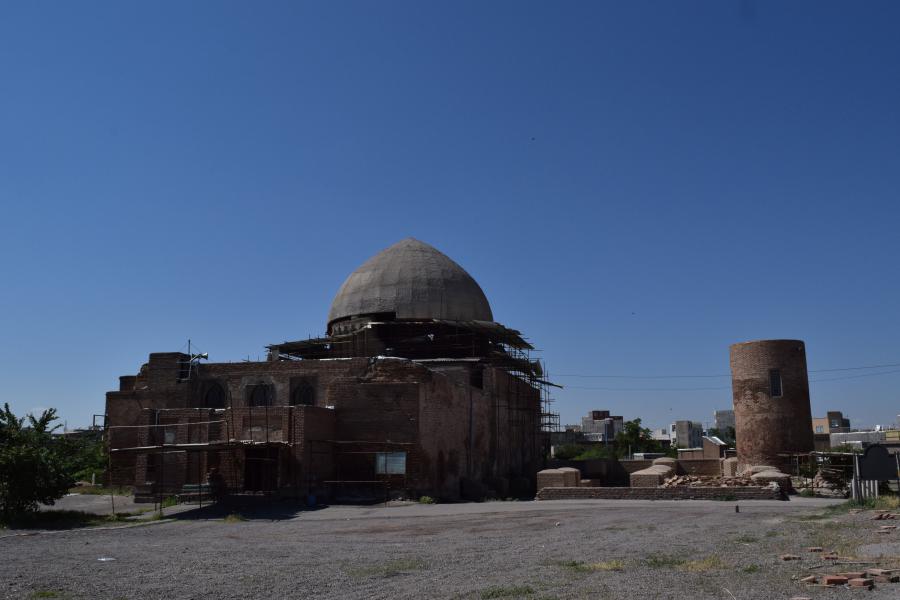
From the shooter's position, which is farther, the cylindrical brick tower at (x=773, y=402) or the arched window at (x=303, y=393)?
the arched window at (x=303, y=393)

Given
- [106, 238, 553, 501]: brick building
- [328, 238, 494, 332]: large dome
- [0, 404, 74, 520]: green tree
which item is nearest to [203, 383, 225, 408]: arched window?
[106, 238, 553, 501]: brick building

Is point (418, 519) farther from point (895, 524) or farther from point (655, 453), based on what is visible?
point (655, 453)

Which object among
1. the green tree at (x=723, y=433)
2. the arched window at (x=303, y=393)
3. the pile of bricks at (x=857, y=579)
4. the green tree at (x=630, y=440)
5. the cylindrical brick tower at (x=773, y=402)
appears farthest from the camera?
the green tree at (x=723, y=433)

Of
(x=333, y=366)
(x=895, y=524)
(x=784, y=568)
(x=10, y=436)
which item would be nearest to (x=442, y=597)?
(x=784, y=568)

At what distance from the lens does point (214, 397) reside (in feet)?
111

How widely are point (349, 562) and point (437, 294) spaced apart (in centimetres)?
2821

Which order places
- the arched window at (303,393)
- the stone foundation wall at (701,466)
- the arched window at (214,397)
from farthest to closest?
1. the stone foundation wall at (701,466)
2. the arched window at (214,397)
3. the arched window at (303,393)

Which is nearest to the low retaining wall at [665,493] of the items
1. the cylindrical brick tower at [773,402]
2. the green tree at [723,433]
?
the cylindrical brick tower at [773,402]

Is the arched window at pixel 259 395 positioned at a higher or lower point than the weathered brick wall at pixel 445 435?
higher

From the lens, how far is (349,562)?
11.5 m

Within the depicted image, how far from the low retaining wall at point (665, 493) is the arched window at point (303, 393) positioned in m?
11.0

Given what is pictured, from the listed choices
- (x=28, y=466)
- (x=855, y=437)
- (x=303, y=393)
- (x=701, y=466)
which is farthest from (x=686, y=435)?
(x=28, y=466)

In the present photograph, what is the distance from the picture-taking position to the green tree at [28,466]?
18484 mm

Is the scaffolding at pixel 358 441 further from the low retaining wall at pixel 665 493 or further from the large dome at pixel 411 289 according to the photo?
the low retaining wall at pixel 665 493
